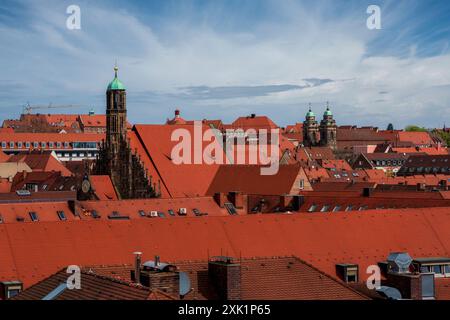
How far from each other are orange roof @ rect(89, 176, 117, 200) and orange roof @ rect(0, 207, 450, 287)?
42080 mm

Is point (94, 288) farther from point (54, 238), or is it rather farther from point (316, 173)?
point (316, 173)

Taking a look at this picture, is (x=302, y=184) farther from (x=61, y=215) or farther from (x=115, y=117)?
(x=61, y=215)

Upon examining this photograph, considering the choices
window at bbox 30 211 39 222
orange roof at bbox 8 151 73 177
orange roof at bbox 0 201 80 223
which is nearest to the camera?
orange roof at bbox 0 201 80 223

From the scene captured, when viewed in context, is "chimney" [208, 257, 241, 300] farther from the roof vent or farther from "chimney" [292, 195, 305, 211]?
"chimney" [292, 195, 305, 211]

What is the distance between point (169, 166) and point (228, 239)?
5004cm

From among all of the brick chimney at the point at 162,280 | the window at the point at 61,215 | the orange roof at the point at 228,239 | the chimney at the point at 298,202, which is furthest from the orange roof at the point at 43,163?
the brick chimney at the point at 162,280

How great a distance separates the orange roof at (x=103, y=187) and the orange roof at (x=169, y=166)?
5.00 m

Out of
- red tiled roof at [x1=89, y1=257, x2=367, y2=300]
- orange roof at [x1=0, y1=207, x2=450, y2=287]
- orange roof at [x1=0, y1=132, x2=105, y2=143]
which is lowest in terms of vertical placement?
red tiled roof at [x1=89, y1=257, x2=367, y2=300]

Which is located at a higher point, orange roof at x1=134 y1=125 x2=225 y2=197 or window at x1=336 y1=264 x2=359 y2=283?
orange roof at x1=134 y1=125 x2=225 y2=197

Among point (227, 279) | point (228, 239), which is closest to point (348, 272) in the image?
point (228, 239)

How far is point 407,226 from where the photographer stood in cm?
4653

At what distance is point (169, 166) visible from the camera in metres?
91.5

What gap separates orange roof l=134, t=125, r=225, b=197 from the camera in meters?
89.9

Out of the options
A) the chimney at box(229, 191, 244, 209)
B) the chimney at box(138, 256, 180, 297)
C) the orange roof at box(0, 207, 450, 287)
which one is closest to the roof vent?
the orange roof at box(0, 207, 450, 287)
